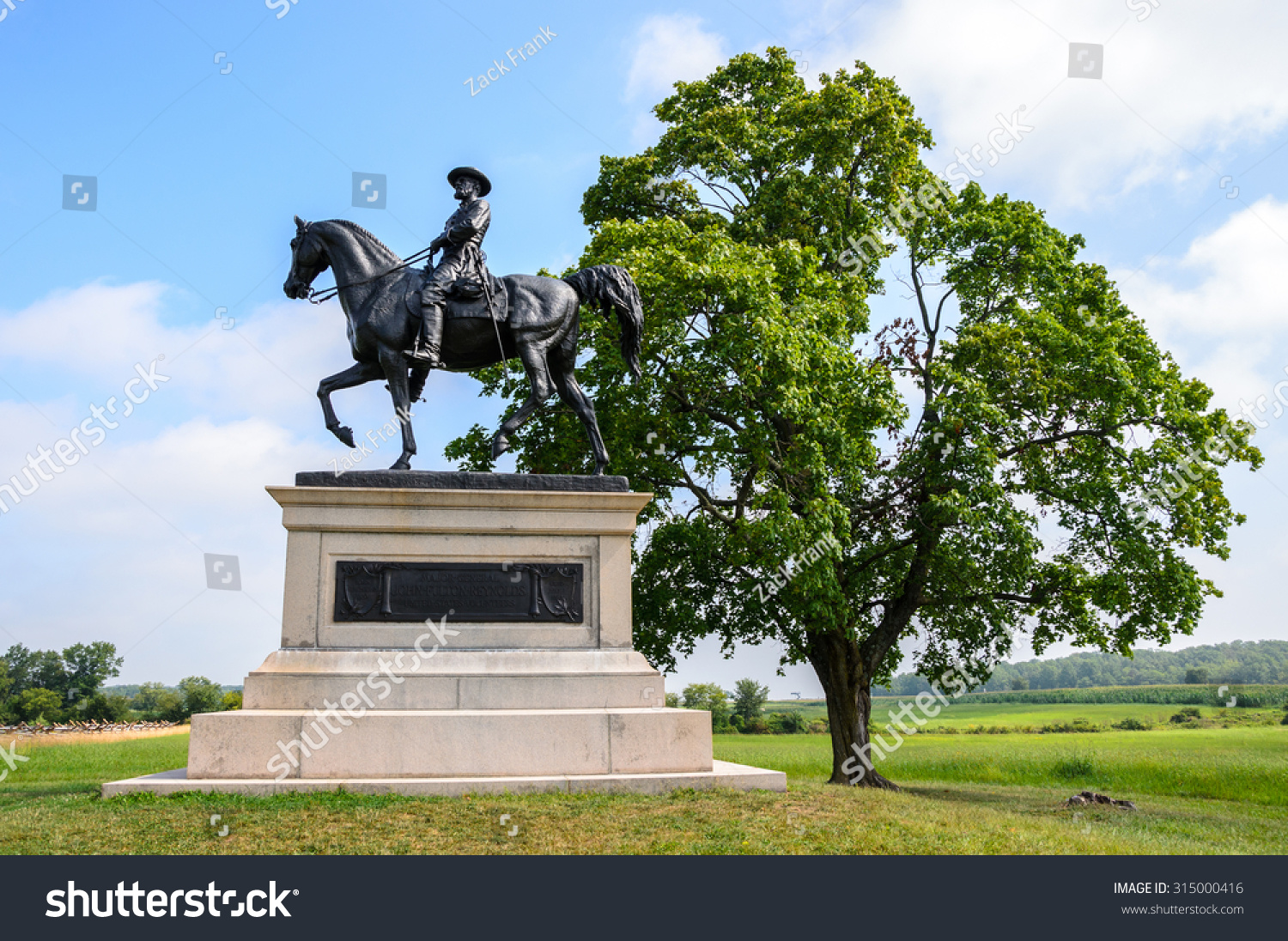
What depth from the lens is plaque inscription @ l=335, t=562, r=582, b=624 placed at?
9750 mm

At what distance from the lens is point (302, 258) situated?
11.1 metres

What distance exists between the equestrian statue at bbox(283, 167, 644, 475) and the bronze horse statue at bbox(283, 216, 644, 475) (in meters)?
0.01

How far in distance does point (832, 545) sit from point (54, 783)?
11.5 m

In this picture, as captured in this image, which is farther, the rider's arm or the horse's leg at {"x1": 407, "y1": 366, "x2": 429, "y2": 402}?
the horse's leg at {"x1": 407, "y1": 366, "x2": 429, "y2": 402}

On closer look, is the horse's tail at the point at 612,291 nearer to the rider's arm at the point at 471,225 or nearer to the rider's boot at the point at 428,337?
the rider's arm at the point at 471,225

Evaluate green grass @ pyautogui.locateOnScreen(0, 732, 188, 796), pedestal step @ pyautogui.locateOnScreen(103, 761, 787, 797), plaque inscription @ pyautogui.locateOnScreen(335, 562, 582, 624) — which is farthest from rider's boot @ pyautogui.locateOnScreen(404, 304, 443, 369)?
green grass @ pyautogui.locateOnScreen(0, 732, 188, 796)

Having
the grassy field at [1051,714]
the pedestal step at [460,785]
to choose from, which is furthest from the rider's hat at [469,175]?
the grassy field at [1051,714]

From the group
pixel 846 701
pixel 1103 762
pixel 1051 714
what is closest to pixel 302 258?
pixel 846 701

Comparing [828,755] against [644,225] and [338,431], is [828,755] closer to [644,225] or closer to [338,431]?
[644,225]

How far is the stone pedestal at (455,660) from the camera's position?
881 centimetres

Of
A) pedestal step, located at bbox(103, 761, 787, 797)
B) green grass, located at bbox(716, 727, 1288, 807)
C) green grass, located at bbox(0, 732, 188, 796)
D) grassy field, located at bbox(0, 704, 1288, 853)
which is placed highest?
pedestal step, located at bbox(103, 761, 787, 797)

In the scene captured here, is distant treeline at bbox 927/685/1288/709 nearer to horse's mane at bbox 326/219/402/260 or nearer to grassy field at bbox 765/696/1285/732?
grassy field at bbox 765/696/1285/732

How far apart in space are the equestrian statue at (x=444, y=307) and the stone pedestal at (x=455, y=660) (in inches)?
34.8

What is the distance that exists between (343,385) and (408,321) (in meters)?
1.09
